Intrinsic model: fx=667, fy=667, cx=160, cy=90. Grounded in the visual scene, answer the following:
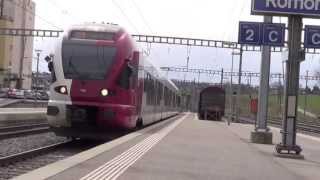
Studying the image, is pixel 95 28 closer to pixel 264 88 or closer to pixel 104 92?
pixel 104 92

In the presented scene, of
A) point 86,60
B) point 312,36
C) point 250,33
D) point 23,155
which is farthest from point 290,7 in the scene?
point 23,155

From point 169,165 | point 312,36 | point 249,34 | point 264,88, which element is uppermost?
point 249,34

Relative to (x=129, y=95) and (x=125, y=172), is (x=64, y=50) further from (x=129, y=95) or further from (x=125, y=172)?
(x=125, y=172)

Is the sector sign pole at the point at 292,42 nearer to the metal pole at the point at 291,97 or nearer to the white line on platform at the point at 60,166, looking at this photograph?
the metal pole at the point at 291,97

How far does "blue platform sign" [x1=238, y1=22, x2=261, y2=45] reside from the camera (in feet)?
66.9

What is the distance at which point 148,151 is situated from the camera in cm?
1591

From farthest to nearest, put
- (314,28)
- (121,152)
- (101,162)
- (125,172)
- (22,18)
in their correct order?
(22,18) < (314,28) < (121,152) < (101,162) < (125,172)

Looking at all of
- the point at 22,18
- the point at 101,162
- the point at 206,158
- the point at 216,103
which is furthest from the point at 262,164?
the point at 22,18

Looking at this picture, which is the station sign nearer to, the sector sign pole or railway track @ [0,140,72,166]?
the sector sign pole

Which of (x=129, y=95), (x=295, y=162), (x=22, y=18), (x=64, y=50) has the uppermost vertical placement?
(x=22, y=18)

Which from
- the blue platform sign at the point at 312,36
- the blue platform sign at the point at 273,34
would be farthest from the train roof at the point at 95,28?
the blue platform sign at the point at 312,36

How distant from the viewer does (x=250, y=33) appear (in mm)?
20547

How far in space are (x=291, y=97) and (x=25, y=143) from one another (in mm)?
8445

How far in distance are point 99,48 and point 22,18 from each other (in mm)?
97671
